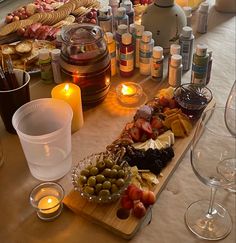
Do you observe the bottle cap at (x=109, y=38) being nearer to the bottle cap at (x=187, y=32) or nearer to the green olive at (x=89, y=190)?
the bottle cap at (x=187, y=32)

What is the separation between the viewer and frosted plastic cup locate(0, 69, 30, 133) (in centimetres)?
88

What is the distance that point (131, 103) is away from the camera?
1007 mm

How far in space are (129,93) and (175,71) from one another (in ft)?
0.41

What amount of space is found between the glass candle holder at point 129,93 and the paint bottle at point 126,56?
0.22 ft

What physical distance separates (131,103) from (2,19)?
0.61m

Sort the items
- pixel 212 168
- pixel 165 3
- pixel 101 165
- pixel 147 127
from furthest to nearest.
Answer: pixel 165 3, pixel 147 127, pixel 101 165, pixel 212 168

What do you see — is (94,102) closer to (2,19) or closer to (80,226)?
(80,226)

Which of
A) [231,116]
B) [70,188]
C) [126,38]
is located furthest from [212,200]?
[126,38]

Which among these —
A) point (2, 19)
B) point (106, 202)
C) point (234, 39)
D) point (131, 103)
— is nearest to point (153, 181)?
point (106, 202)

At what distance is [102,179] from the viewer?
0.74m

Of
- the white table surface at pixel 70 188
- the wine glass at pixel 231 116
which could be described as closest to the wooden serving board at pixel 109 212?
the white table surface at pixel 70 188

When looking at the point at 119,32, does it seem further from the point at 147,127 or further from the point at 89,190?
the point at 89,190

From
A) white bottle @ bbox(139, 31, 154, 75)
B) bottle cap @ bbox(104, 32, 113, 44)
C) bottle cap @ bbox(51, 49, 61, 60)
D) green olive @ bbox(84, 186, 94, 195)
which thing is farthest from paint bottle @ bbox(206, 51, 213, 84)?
green olive @ bbox(84, 186, 94, 195)

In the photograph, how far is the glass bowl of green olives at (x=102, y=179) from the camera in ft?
2.39
